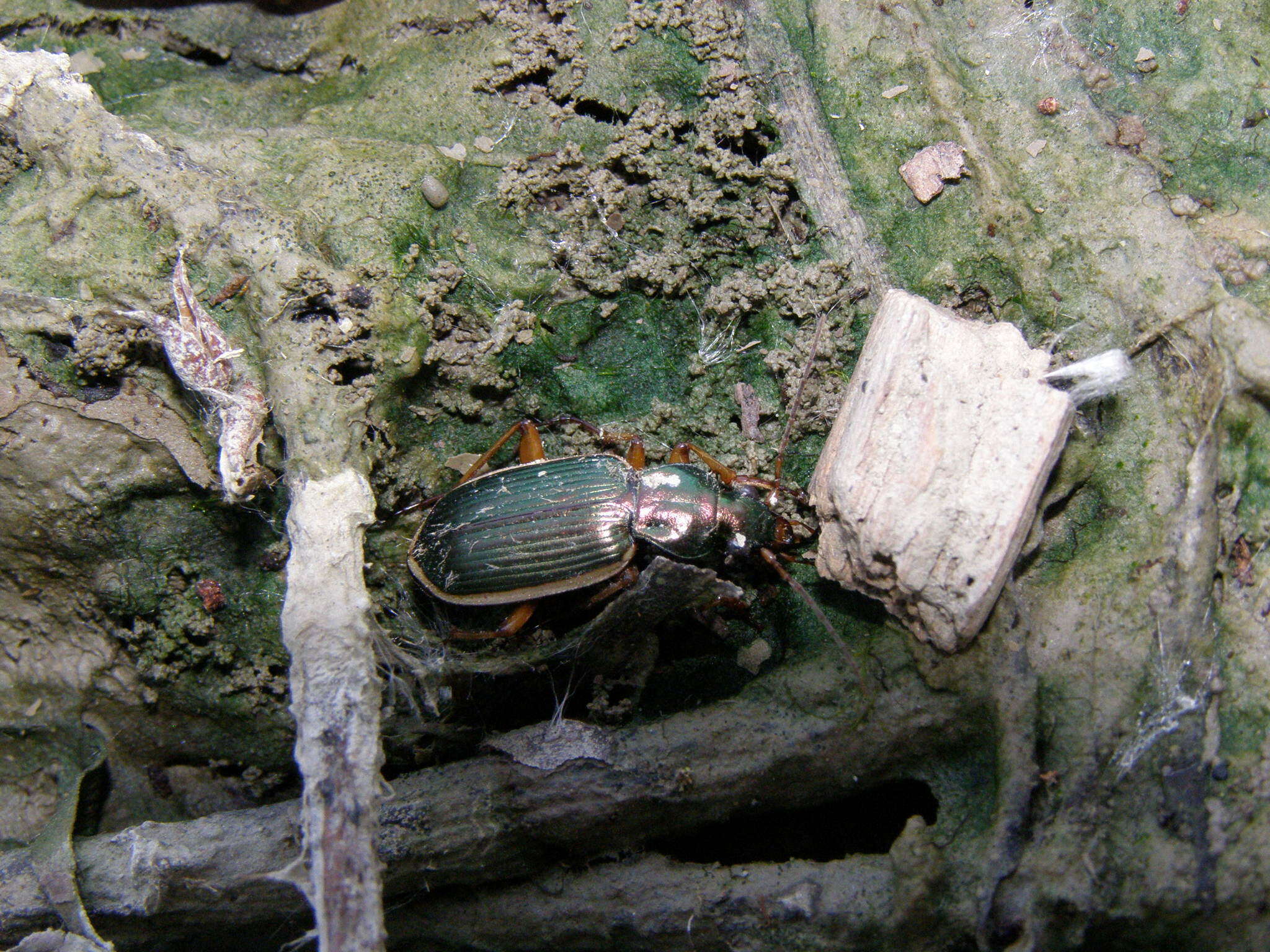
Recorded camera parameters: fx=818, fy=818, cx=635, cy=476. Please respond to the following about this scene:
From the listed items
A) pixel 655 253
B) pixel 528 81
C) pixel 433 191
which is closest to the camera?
pixel 433 191

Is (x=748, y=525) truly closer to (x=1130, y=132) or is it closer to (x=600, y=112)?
(x=600, y=112)

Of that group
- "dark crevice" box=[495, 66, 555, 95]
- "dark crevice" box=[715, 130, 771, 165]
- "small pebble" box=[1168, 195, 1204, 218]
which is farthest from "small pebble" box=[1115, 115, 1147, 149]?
"dark crevice" box=[495, 66, 555, 95]

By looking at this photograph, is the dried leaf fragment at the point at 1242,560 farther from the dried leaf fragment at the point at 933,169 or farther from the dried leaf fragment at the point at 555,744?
the dried leaf fragment at the point at 555,744

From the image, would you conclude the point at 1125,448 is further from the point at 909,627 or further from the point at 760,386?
the point at 760,386

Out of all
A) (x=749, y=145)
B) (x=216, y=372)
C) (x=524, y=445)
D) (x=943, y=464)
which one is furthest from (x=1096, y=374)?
(x=216, y=372)

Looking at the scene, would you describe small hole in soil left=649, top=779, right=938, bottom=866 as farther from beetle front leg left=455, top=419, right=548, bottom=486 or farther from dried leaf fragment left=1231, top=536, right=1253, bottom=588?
beetle front leg left=455, top=419, right=548, bottom=486

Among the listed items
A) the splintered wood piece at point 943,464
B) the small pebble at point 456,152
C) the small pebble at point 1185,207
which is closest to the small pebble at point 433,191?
the small pebble at point 456,152

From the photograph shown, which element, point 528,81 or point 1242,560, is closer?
point 1242,560
